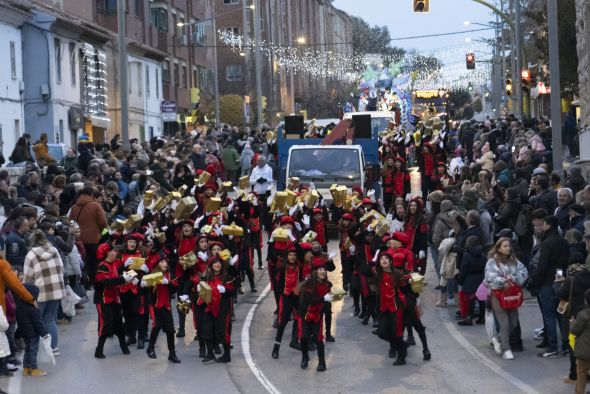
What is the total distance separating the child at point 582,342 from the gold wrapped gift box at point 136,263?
5489mm

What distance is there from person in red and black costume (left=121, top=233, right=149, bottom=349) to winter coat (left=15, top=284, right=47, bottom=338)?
5.16ft

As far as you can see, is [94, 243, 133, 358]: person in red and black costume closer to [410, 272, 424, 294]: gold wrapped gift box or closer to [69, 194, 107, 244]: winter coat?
[410, 272, 424, 294]: gold wrapped gift box

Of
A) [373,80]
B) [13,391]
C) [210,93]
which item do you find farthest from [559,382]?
[210,93]

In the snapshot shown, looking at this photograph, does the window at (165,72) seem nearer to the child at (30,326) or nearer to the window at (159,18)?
the window at (159,18)

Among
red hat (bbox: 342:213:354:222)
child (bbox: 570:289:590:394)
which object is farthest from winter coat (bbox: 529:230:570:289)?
red hat (bbox: 342:213:354:222)

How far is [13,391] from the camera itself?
566 inches

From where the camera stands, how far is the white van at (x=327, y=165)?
1157 inches

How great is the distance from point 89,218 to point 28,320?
6.08m

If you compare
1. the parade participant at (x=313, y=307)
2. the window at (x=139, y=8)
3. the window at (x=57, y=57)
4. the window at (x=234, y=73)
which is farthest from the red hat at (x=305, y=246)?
the window at (x=234, y=73)

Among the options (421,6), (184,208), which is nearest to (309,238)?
(184,208)

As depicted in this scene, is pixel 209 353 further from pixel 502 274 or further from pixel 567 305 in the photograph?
pixel 567 305

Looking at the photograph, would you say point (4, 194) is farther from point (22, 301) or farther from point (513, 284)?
point (513, 284)

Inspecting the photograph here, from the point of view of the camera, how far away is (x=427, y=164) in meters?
31.9

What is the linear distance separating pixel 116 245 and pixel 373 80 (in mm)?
47502
